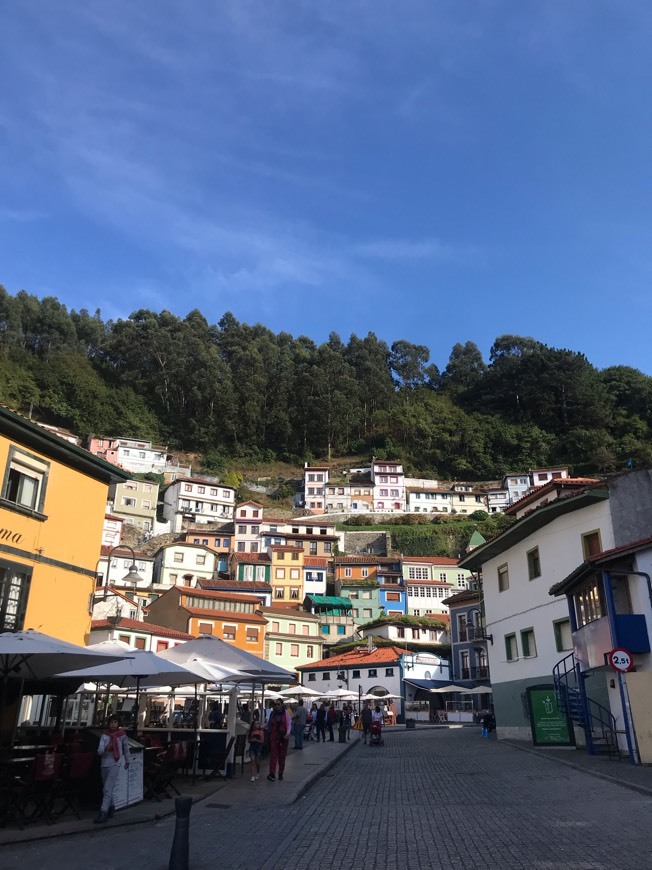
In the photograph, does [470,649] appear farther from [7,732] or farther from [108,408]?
[108,408]

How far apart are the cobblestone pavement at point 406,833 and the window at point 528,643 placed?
11.2 metres

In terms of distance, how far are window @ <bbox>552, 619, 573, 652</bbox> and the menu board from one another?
50.6 ft

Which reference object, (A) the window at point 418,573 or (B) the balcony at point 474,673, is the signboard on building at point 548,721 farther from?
(A) the window at point 418,573

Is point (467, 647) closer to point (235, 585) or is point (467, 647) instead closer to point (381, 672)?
point (381, 672)

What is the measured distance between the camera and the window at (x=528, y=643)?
79.9 ft

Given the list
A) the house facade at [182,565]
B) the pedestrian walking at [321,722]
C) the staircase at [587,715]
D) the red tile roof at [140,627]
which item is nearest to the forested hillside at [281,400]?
the house facade at [182,565]

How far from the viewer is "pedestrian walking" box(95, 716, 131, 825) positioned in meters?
9.28

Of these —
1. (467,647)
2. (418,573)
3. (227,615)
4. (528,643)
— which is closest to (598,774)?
(528,643)

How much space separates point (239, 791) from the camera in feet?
40.2

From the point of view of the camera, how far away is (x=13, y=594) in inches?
567

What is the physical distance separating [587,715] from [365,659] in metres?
35.3

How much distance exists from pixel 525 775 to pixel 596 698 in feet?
21.1

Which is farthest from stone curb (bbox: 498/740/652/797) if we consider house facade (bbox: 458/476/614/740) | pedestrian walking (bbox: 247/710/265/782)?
pedestrian walking (bbox: 247/710/265/782)

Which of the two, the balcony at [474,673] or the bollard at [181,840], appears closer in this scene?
the bollard at [181,840]
